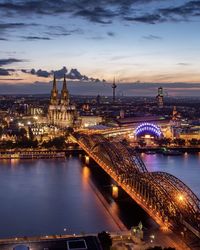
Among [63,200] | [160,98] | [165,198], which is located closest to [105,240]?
[165,198]

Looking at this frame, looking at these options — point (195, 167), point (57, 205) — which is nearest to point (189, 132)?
point (195, 167)

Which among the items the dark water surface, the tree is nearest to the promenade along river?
the dark water surface

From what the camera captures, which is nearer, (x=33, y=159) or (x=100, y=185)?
(x=100, y=185)

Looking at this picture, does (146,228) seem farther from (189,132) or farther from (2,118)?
(2,118)

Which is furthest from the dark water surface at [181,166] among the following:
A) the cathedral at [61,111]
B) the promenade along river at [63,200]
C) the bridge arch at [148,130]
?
the cathedral at [61,111]

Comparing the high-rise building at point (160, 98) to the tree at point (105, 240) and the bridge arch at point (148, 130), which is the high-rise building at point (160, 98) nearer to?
the bridge arch at point (148, 130)

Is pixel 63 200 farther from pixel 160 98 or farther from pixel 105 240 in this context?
pixel 160 98

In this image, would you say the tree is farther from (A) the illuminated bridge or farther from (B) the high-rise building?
(B) the high-rise building
